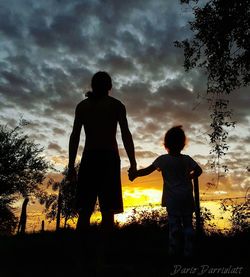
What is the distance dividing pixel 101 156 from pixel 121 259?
2.24 meters

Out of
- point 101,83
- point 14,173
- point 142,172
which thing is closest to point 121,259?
point 142,172

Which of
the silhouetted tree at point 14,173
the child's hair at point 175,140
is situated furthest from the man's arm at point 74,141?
the silhouetted tree at point 14,173

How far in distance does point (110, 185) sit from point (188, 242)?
1.55 metres

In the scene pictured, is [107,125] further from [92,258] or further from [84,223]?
[92,258]

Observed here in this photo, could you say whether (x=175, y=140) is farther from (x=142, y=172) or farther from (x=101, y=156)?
(x=101, y=156)

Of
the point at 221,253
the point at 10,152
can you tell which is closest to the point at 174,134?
the point at 221,253

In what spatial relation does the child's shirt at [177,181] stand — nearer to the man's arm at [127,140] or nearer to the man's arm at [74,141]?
the man's arm at [127,140]

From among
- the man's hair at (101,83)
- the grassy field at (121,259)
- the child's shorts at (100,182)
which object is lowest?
the grassy field at (121,259)

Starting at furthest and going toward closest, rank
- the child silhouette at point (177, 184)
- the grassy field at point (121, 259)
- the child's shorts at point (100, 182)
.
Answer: the child silhouette at point (177, 184)
the child's shorts at point (100, 182)
the grassy field at point (121, 259)

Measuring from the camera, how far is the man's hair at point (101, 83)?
6312mm

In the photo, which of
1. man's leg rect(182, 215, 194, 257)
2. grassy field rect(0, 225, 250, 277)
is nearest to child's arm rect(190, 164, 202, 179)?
man's leg rect(182, 215, 194, 257)

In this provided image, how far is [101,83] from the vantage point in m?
6.31

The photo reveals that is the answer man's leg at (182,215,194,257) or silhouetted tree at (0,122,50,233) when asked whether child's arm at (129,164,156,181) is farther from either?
silhouetted tree at (0,122,50,233)

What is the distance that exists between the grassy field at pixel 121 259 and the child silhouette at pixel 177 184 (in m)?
0.36
